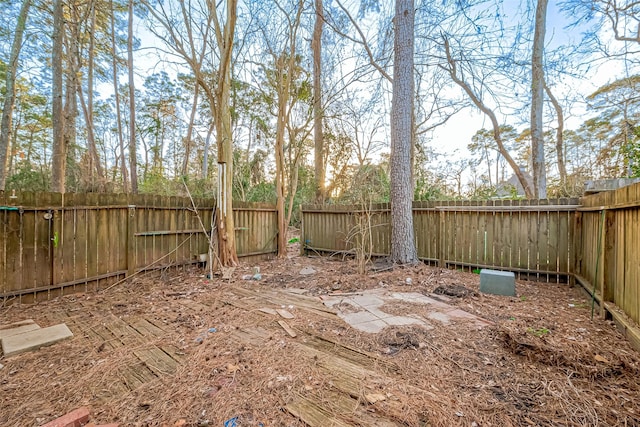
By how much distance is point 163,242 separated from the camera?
4.85 metres

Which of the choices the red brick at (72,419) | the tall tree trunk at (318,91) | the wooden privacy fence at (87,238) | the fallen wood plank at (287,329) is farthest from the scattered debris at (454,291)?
the tall tree trunk at (318,91)

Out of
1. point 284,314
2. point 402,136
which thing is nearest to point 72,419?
point 284,314

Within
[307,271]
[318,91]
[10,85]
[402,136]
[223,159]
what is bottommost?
[307,271]

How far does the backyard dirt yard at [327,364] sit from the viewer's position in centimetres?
151

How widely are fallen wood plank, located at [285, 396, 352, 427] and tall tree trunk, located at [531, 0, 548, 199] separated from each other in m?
7.87

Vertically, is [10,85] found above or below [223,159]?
above

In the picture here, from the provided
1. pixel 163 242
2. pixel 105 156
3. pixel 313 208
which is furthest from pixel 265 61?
pixel 105 156

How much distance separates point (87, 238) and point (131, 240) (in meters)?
0.58

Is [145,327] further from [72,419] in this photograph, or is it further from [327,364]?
[327,364]

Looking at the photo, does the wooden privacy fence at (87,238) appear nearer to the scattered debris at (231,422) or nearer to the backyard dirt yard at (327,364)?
the backyard dirt yard at (327,364)

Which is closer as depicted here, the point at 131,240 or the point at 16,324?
the point at 16,324

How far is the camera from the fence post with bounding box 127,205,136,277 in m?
4.31

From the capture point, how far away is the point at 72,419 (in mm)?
1433

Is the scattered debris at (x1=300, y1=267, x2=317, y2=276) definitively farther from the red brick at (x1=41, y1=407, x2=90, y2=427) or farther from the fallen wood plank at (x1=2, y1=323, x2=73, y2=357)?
the red brick at (x1=41, y1=407, x2=90, y2=427)
